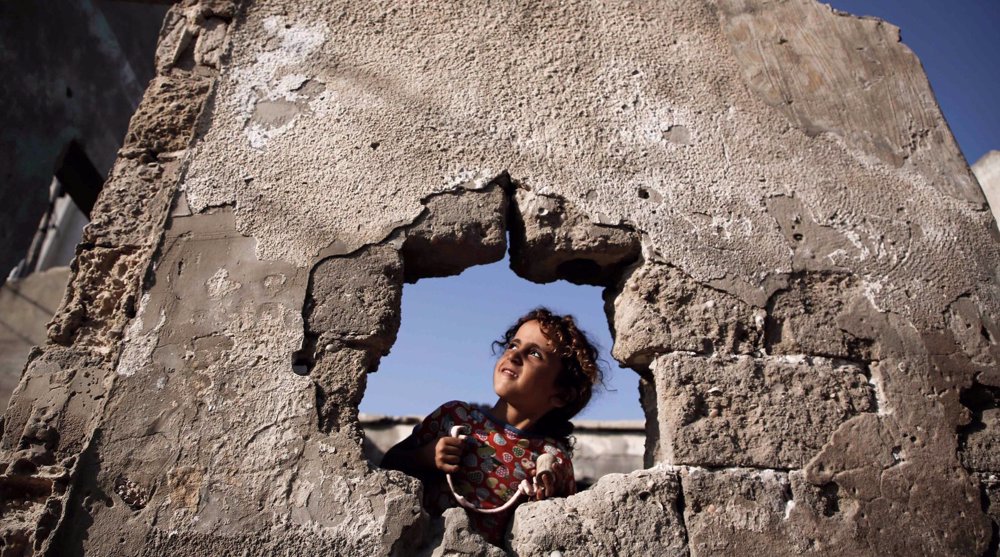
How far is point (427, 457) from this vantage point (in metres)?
2.13

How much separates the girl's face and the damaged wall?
0.23 m

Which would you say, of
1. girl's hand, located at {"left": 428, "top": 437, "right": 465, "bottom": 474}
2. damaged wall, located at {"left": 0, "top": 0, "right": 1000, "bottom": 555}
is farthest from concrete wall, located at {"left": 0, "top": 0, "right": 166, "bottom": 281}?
girl's hand, located at {"left": 428, "top": 437, "right": 465, "bottom": 474}

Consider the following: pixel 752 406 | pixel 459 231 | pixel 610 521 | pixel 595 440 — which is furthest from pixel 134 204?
pixel 595 440

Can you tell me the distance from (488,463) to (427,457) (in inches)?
6.7

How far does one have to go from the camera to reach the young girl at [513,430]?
83.3 inches

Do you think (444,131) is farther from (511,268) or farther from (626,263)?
(626,263)

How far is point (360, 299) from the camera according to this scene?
6.99ft

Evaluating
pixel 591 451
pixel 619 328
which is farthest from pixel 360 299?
pixel 591 451

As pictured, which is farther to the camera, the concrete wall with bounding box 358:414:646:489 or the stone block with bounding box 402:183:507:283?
the concrete wall with bounding box 358:414:646:489

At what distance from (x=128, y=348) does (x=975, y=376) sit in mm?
2395

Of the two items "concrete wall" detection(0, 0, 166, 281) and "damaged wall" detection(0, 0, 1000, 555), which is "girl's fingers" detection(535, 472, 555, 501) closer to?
"damaged wall" detection(0, 0, 1000, 555)

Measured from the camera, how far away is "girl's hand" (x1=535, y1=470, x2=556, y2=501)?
2.08 meters

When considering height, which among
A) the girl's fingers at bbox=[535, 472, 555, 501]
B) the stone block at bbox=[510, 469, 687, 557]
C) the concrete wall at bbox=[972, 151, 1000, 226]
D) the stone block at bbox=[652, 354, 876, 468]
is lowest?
the stone block at bbox=[510, 469, 687, 557]

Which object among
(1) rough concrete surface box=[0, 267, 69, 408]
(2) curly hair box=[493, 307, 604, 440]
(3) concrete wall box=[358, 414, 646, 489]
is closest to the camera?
(2) curly hair box=[493, 307, 604, 440]
